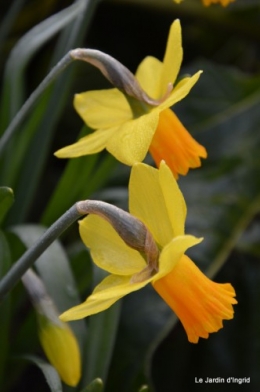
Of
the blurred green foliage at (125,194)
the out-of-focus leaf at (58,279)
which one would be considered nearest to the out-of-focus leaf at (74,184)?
the blurred green foliage at (125,194)

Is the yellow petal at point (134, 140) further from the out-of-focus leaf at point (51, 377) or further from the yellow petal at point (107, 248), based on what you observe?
the out-of-focus leaf at point (51, 377)

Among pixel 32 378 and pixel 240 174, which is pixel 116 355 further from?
pixel 240 174

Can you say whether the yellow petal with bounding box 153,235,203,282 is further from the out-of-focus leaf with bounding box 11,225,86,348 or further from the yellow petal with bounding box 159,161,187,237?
the out-of-focus leaf with bounding box 11,225,86,348

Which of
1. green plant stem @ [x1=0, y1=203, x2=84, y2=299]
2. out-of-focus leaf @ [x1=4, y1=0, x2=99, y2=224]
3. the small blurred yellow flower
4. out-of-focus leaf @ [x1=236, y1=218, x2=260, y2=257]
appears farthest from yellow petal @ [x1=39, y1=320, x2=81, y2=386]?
out-of-focus leaf @ [x1=236, y1=218, x2=260, y2=257]

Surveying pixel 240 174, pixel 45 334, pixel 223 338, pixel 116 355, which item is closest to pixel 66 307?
pixel 45 334

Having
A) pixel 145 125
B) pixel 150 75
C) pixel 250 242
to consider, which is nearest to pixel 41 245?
pixel 145 125

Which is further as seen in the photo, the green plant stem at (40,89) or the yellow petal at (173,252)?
the green plant stem at (40,89)
